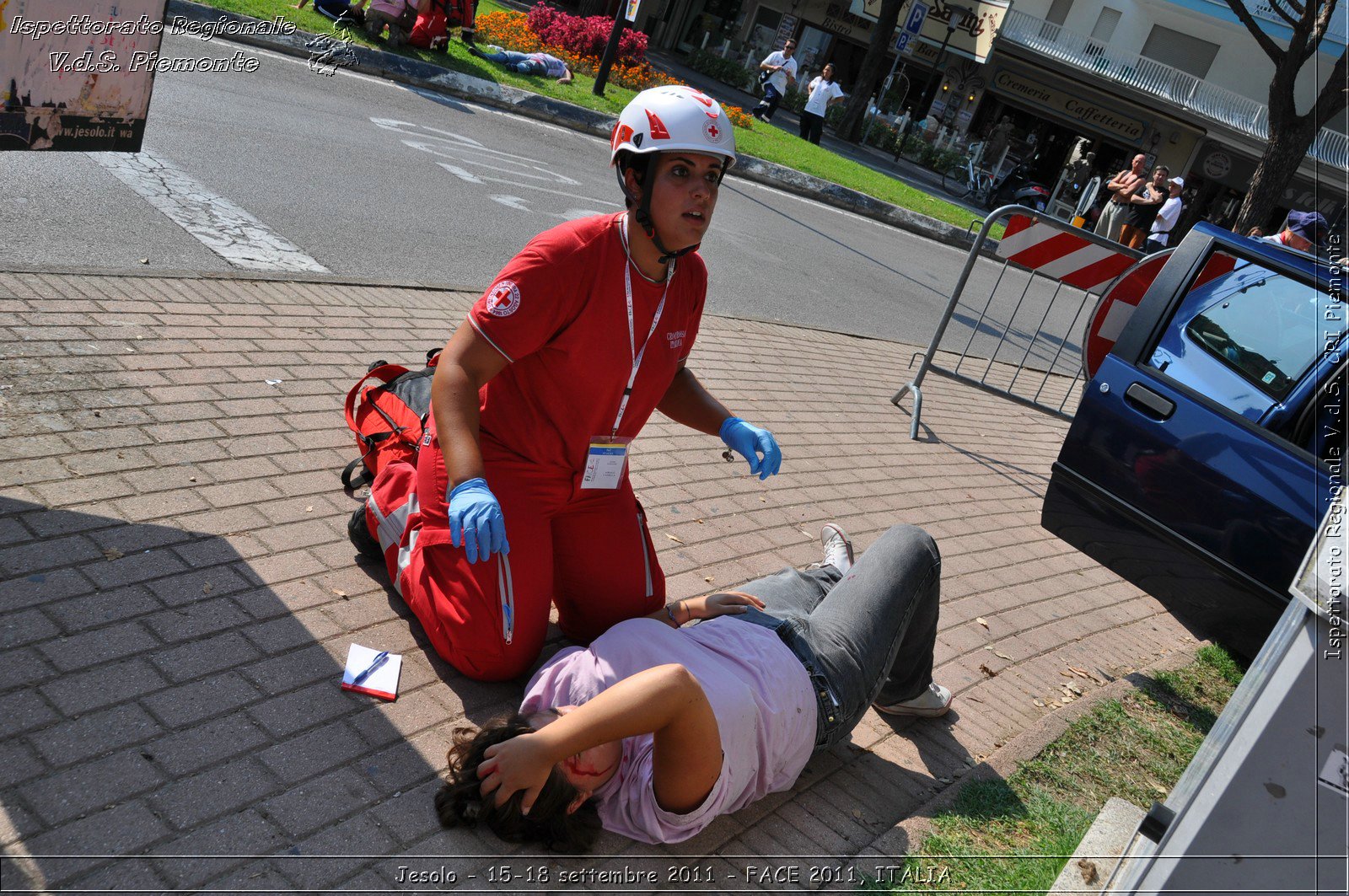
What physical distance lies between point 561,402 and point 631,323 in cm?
34

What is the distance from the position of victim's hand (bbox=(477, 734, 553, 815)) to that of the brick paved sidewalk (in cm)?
25

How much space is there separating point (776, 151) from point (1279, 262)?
51.6 feet

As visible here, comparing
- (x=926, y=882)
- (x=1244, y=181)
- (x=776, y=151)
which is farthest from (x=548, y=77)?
(x=1244, y=181)

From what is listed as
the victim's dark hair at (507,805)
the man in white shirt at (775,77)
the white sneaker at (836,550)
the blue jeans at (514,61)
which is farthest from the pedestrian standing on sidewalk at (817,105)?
the victim's dark hair at (507,805)

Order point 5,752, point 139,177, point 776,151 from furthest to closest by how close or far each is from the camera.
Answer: point 776,151 < point 139,177 < point 5,752

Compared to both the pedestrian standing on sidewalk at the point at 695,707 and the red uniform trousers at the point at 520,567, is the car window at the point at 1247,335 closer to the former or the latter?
the pedestrian standing on sidewalk at the point at 695,707

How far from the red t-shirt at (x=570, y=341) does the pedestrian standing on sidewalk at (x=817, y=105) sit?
19939 mm

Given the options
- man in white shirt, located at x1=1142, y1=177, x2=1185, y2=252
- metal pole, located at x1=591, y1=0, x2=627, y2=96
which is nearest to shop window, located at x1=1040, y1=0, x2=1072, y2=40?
man in white shirt, located at x1=1142, y1=177, x2=1185, y2=252

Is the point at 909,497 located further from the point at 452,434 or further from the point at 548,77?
the point at 548,77

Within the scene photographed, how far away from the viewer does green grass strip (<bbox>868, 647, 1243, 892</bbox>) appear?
321cm

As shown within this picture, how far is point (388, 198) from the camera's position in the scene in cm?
887

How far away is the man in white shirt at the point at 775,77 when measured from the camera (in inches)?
977

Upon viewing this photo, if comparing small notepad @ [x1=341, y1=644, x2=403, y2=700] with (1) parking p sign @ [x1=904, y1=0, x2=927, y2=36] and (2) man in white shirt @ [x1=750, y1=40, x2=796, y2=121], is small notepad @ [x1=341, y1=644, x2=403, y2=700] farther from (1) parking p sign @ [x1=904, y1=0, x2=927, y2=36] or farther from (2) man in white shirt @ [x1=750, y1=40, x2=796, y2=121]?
(1) parking p sign @ [x1=904, y1=0, x2=927, y2=36]

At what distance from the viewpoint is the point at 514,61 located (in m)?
17.0
